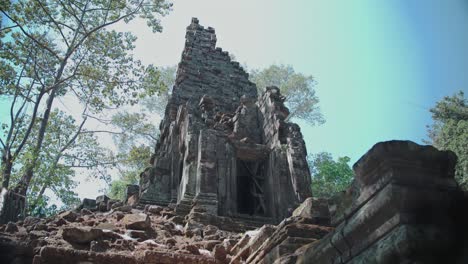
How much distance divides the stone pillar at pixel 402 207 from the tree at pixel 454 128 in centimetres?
1498

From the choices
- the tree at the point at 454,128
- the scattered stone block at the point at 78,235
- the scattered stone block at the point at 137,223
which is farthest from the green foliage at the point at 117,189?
the scattered stone block at the point at 78,235

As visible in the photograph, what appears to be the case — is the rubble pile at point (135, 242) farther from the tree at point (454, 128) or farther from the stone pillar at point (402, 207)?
the tree at point (454, 128)

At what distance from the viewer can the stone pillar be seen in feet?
9.57

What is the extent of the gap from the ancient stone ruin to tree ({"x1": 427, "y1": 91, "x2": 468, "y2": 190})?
8.17 meters

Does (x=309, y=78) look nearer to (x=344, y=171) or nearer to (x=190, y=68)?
(x=344, y=171)

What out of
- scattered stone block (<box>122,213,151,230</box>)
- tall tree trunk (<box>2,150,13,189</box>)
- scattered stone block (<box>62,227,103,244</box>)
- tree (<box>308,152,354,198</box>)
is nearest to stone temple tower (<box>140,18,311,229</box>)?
scattered stone block (<box>122,213,151,230</box>)

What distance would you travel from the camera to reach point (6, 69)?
14.6m

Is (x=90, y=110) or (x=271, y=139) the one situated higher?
(x=90, y=110)

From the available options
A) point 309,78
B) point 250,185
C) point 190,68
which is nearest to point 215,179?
point 250,185

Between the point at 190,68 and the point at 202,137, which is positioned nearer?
the point at 202,137

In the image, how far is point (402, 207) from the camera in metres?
3.07

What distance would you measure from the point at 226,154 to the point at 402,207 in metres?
10.2

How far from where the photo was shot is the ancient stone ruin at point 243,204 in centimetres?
313

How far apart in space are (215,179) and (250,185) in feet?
8.74
